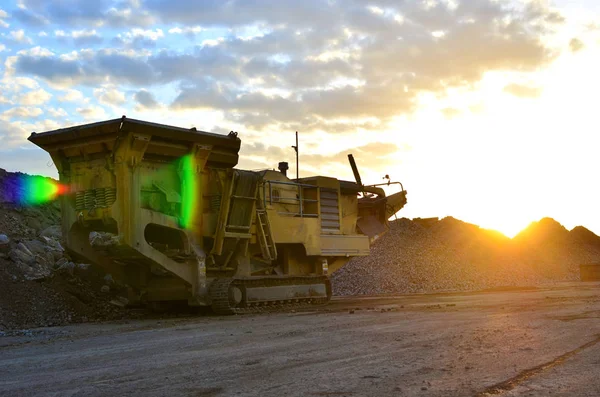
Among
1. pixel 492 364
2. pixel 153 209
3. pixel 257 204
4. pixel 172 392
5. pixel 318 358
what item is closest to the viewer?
pixel 172 392

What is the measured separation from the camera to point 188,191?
52.1ft

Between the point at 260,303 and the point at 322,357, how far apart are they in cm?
927

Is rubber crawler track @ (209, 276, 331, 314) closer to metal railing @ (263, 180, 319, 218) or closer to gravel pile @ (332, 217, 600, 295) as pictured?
metal railing @ (263, 180, 319, 218)

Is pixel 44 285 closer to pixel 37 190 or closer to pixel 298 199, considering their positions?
pixel 298 199

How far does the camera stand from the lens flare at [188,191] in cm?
1575

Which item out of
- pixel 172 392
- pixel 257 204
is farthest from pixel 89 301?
pixel 172 392

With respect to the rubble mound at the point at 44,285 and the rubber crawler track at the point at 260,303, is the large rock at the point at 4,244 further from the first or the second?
the rubber crawler track at the point at 260,303

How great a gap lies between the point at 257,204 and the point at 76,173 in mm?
4406

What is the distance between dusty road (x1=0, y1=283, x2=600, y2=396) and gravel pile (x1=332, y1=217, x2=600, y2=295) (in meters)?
16.7

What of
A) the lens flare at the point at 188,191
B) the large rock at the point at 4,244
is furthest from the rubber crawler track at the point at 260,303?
the large rock at the point at 4,244

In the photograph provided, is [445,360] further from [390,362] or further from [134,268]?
[134,268]

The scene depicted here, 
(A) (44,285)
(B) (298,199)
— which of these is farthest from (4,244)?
(B) (298,199)

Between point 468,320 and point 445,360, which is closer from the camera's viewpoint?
point 445,360

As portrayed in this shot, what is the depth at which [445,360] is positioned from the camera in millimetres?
7293
